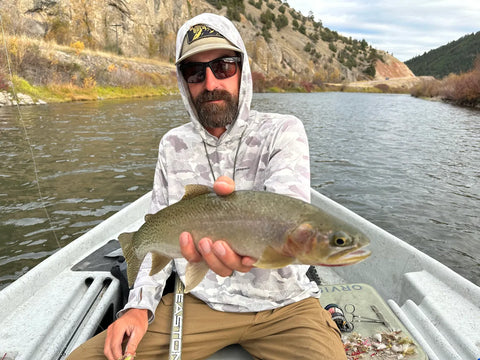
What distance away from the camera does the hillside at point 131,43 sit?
1189 inches

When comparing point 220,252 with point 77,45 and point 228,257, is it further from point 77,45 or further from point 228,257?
point 77,45

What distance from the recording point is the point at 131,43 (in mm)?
47156

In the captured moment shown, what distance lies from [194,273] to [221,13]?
84.7 metres

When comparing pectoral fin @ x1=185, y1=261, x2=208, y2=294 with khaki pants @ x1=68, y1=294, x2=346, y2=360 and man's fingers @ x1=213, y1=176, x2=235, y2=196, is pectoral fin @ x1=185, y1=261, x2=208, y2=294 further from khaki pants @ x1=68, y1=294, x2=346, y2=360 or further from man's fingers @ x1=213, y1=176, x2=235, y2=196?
khaki pants @ x1=68, y1=294, x2=346, y2=360

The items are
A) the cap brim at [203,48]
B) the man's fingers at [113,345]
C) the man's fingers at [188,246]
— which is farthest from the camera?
the cap brim at [203,48]

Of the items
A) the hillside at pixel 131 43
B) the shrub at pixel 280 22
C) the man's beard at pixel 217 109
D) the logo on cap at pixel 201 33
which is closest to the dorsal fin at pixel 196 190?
the man's beard at pixel 217 109

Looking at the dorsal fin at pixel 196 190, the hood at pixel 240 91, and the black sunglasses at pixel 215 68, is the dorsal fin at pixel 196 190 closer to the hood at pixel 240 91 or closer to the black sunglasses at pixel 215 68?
the hood at pixel 240 91

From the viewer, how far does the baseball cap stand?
2527 mm

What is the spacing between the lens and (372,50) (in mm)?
110062

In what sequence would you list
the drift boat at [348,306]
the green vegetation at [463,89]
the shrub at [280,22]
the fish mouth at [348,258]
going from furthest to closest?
the shrub at [280,22]
the green vegetation at [463,89]
the drift boat at [348,306]
the fish mouth at [348,258]

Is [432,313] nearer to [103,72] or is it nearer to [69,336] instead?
[69,336]

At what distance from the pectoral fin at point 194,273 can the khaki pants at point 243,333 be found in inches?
25.3

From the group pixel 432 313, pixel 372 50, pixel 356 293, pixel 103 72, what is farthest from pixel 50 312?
pixel 372 50

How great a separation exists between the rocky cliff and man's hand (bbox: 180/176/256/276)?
3749 centimetres
